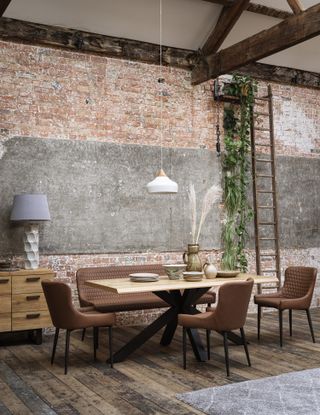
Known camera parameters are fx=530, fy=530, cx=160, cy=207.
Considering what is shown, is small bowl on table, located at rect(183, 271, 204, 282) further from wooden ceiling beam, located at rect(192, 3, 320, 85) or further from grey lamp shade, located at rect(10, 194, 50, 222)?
wooden ceiling beam, located at rect(192, 3, 320, 85)

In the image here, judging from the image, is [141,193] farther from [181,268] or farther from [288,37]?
[288,37]

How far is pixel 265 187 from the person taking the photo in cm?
882

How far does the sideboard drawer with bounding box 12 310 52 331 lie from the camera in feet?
20.1

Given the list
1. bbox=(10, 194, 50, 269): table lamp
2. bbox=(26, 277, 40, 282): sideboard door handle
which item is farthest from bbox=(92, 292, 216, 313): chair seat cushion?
bbox=(10, 194, 50, 269): table lamp

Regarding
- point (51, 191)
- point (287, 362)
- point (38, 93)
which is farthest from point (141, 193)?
point (287, 362)

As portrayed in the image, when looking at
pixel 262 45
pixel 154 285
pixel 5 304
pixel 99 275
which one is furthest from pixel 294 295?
pixel 5 304

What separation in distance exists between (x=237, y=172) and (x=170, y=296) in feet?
11.1

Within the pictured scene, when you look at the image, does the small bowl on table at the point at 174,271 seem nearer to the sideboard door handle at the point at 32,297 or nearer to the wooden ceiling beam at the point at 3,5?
the sideboard door handle at the point at 32,297

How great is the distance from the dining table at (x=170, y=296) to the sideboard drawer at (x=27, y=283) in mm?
878

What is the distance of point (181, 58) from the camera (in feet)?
26.5

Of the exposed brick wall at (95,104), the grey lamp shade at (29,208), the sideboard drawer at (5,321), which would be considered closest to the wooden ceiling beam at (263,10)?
the exposed brick wall at (95,104)

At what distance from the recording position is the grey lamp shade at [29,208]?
20.5 feet

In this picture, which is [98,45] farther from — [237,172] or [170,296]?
[170,296]

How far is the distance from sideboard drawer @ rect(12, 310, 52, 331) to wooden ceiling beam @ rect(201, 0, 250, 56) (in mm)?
4557
